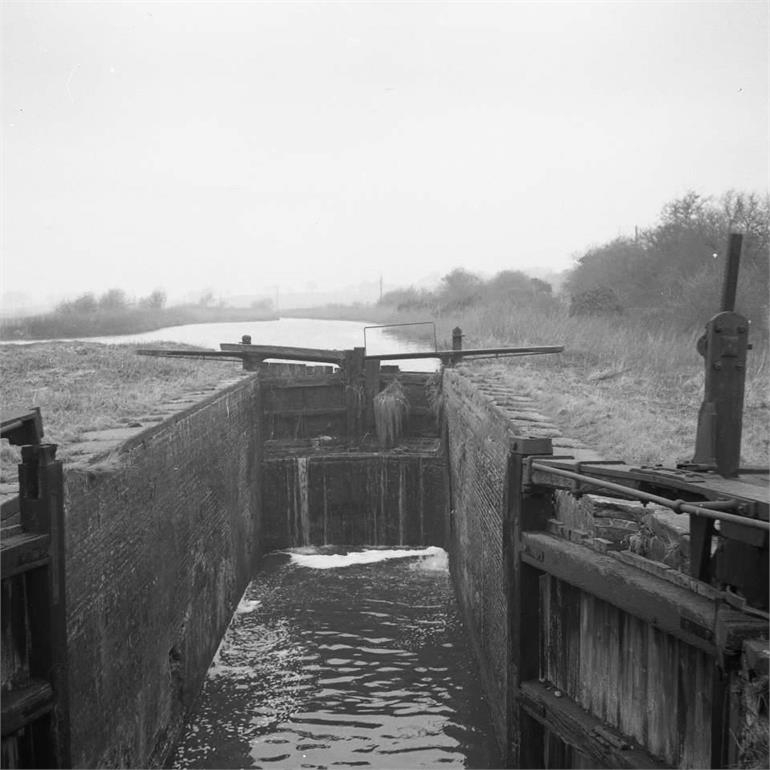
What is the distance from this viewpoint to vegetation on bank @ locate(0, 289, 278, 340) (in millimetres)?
28003

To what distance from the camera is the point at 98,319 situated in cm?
3347

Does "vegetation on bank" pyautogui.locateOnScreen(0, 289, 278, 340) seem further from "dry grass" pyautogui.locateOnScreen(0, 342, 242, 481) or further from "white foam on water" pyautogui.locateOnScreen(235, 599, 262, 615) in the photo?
"white foam on water" pyautogui.locateOnScreen(235, 599, 262, 615)

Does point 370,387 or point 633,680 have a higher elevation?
point 370,387

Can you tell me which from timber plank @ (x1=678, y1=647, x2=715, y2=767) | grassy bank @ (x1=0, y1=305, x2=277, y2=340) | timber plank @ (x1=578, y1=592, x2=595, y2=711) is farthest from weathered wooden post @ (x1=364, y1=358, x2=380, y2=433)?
grassy bank @ (x1=0, y1=305, x2=277, y2=340)

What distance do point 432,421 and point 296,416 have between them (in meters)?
2.40

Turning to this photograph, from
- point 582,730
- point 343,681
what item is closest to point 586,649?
point 582,730

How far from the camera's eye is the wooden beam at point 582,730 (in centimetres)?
438

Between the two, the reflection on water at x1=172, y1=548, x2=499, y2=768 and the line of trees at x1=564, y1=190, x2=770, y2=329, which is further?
the line of trees at x1=564, y1=190, x2=770, y2=329

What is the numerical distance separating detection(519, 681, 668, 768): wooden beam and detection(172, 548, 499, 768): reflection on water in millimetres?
2176

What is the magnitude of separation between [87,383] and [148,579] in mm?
6727

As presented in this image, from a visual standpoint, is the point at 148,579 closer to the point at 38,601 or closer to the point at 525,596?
the point at 38,601

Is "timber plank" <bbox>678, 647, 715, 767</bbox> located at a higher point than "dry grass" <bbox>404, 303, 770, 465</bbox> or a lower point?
lower

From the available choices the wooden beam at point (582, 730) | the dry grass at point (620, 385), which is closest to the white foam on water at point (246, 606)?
the dry grass at point (620, 385)

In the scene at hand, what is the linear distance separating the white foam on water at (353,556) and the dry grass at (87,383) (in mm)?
→ 3039
